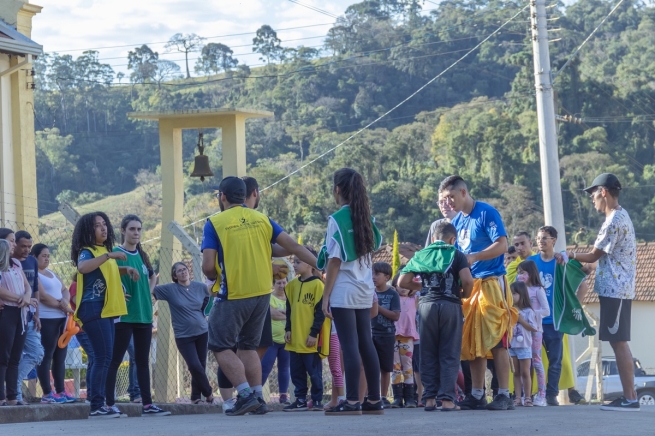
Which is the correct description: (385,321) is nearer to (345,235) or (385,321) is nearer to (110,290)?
(345,235)

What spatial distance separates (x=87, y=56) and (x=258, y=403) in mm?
83964

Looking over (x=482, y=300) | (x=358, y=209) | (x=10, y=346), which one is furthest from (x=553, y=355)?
(x=10, y=346)

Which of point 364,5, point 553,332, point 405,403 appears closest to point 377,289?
point 405,403

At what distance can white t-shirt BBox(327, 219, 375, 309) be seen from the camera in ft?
26.3

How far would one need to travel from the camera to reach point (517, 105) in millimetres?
60812

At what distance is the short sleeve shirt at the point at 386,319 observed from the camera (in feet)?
34.3

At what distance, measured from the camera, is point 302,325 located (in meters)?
10.5

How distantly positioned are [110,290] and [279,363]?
3.11 metres

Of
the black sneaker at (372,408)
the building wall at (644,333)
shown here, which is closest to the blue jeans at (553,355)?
the black sneaker at (372,408)

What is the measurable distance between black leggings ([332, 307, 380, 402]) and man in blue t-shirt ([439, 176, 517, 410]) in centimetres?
99

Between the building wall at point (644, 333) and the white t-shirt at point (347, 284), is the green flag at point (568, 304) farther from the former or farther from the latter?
the building wall at point (644, 333)

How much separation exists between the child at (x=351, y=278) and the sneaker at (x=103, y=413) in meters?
2.00

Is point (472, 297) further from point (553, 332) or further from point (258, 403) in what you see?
point (553, 332)

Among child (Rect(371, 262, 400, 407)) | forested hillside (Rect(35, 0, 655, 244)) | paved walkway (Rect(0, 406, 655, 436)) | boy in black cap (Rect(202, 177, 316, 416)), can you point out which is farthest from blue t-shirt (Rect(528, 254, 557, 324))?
forested hillside (Rect(35, 0, 655, 244))
